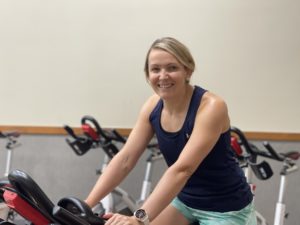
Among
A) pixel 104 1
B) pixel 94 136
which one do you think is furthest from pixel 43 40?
pixel 94 136

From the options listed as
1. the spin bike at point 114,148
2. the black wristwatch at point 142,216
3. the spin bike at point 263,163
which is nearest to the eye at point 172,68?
the black wristwatch at point 142,216

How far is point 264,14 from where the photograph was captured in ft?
12.7

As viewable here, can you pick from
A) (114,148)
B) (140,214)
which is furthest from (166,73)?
(114,148)

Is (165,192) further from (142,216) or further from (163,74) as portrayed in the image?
(163,74)

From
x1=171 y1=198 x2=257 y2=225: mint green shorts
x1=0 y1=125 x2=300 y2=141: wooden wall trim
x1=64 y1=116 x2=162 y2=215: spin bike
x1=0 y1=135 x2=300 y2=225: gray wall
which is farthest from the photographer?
x1=0 y1=135 x2=300 y2=225: gray wall

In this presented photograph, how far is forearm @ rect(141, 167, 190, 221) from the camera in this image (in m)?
1.49

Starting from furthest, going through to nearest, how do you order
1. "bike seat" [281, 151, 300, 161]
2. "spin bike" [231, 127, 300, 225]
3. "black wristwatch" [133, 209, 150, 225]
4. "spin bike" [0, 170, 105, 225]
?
"bike seat" [281, 151, 300, 161] < "spin bike" [231, 127, 300, 225] < "black wristwatch" [133, 209, 150, 225] < "spin bike" [0, 170, 105, 225]

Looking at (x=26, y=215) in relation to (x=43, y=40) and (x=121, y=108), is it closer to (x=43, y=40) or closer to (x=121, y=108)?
(x=121, y=108)

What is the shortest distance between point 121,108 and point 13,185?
3115 mm

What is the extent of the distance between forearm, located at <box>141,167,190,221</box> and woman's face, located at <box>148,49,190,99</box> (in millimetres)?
313

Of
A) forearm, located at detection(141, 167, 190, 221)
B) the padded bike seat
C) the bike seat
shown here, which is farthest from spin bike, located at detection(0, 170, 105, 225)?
the bike seat

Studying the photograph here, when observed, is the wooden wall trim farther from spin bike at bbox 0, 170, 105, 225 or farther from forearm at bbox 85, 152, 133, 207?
spin bike at bbox 0, 170, 105, 225

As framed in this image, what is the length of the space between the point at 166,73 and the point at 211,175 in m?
0.43

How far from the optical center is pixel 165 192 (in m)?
1.51
